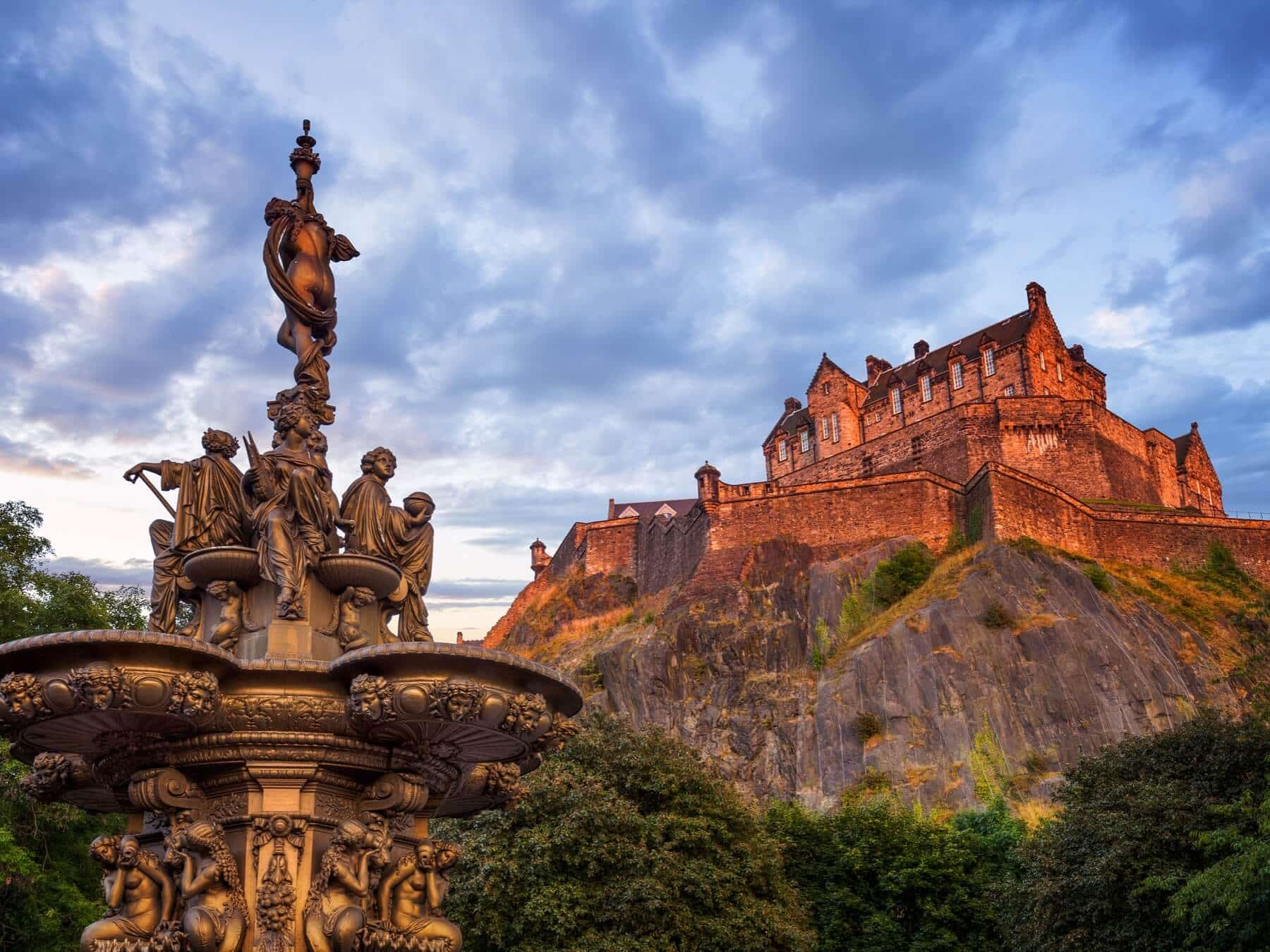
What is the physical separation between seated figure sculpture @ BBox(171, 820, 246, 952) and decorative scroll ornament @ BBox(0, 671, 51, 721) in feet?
4.18

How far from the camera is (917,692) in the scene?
162ft

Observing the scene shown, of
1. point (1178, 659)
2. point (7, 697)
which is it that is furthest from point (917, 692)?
point (7, 697)

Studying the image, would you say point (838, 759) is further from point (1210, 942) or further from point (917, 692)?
A: point (1210, 942)

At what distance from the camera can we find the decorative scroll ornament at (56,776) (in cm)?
905

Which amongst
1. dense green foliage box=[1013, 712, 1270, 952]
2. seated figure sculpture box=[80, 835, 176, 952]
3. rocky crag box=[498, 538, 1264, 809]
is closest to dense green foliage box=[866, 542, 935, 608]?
rocky crag box=[498, 538, 1264, 809]

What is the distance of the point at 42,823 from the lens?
2189 centimetres

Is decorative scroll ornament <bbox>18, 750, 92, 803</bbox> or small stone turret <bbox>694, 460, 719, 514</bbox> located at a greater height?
small stone turret <bbox>694, 460, 719, 514</bbox>

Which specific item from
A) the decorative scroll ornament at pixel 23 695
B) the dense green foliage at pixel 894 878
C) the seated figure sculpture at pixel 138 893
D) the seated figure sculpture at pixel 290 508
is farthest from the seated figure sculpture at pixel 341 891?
Result: the dense green foliage at pixel 894 878

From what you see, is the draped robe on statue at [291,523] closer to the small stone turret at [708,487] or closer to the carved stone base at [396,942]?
the carved stone base at [396,942]

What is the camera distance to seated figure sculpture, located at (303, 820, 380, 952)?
26.0 feet

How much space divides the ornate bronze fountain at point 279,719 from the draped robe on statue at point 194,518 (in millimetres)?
16

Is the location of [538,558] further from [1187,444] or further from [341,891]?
[341,891]

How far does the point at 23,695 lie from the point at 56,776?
6.32 feet

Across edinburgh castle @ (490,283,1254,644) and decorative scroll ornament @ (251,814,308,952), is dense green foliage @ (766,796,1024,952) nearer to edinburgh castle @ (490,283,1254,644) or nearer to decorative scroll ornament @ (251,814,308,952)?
edinburgh castle @ (490,283,1254,644)
